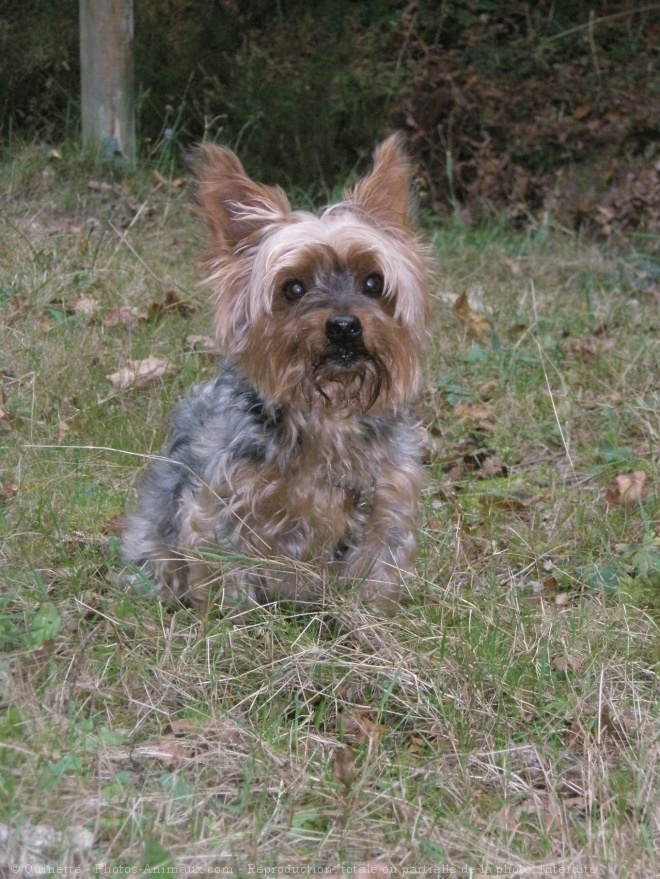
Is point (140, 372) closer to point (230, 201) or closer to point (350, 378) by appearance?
point (230, 201)

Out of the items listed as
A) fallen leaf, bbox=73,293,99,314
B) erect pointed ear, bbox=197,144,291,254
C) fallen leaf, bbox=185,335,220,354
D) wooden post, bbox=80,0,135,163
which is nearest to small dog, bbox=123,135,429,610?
erect pointed ear, bbox=197,144,291,254

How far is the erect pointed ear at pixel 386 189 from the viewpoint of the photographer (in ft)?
12.9

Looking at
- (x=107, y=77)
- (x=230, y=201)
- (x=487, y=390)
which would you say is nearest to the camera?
(x=230, y=201)

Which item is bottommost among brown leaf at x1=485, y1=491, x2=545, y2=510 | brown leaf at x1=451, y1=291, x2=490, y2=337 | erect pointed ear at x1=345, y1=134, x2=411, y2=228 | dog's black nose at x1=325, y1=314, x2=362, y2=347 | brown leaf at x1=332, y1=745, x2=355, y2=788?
brown leaf at x1=451, y1=291, x2=490, y2=337

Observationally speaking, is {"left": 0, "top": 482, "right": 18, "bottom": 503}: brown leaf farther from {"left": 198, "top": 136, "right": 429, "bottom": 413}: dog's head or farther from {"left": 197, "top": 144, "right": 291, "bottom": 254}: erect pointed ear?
{"left": 197, "top": 144, "right": 291, "bottom": 254}: erect pointed ear

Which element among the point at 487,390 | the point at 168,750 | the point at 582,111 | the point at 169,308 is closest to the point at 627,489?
the point at 487,390

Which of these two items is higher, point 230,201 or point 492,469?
point 230,201

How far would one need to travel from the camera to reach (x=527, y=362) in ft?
19.2

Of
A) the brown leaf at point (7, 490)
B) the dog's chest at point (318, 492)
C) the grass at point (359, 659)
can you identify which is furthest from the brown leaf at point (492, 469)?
the brown leaf at point (7, 490)

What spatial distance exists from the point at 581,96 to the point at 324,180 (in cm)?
265

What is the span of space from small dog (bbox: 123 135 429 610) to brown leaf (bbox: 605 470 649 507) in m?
1.12

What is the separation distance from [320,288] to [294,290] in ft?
0.28

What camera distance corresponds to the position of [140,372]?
539cm

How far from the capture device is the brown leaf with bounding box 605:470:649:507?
184 inches
